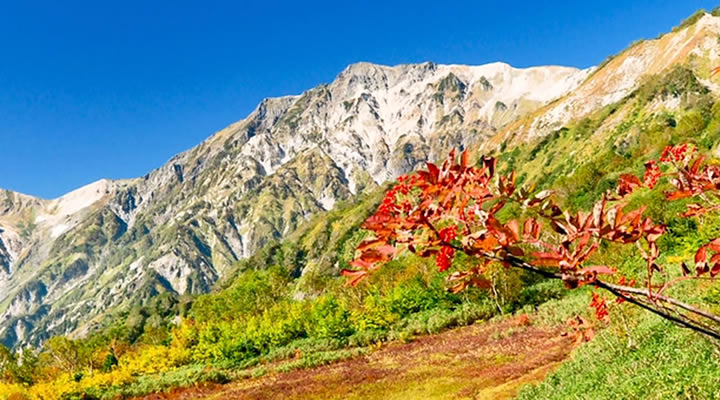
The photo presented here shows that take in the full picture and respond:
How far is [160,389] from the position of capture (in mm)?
44469

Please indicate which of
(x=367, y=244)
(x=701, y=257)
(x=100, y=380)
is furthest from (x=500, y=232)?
(x=100, y=380)

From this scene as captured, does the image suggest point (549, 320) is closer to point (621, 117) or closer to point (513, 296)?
point (513, 296)

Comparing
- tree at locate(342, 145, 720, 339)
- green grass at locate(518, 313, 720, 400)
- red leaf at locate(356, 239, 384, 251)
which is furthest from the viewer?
green grass at locate(518, 313, 720, 400)

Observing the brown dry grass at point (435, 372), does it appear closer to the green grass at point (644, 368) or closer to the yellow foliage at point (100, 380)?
the green grass at point (644, 368)

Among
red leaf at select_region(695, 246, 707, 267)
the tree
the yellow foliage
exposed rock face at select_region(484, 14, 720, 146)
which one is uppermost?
exposed rock face at select_region(484, 14, 720, 146)

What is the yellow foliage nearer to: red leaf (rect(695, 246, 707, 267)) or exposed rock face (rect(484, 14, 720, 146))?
red leaf (rect(695, 246, 707, 267))

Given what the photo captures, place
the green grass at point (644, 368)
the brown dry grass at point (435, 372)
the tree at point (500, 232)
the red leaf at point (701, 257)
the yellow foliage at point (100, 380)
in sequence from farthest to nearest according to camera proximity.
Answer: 1. the yellow foliage at point (100, 380)
2. the brown dry grass at point (435, 372)
3. the green grass at point (644, 368)
4. the red leaf at point (701, 257)
5. the tree at point (500, 232)

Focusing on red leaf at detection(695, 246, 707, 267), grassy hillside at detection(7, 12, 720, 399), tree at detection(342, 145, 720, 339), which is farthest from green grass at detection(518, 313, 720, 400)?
tree at detection(342, 145, 720, 339)

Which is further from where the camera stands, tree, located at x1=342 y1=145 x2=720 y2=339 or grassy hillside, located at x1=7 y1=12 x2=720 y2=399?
grassy hillside, located at x1=7 y1=12 x2=720 y2=399

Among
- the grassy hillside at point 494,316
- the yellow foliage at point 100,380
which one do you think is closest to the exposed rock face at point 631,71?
the grassy hillside at point 494,316

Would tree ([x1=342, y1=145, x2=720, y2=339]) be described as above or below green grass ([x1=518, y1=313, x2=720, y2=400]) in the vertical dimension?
above

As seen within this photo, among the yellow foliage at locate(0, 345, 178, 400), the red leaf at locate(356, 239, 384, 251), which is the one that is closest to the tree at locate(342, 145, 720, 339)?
the red leaf at locate(356, 239, 384, 251)

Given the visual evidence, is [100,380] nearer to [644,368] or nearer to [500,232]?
[644,368]

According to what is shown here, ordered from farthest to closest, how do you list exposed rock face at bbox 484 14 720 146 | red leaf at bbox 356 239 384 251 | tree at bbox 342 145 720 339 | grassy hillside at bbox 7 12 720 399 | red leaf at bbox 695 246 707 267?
exposed rock face at bbox 484 14 720 146 < grassy hillside at bbox 7 12 720 399 < red leaf at bbox 695 246 707 267 < red leaf at bbox 356 239 384 251 < tree at bbox 342 145 720 339
